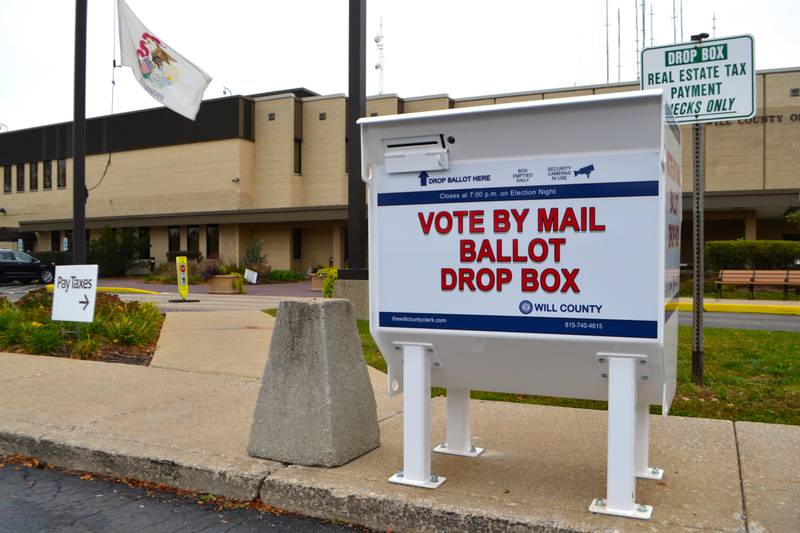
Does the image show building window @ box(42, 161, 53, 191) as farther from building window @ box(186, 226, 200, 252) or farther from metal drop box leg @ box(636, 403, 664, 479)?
metal drop box leg @ box(636, 403, 664, 479)

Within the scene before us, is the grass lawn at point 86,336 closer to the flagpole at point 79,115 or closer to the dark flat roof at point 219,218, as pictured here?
the flagpole at point 79,115

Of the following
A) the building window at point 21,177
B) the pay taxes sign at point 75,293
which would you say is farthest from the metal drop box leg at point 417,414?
the building window at point 21,177

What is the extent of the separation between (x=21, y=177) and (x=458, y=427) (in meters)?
54.1

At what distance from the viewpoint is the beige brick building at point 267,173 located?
32719mm

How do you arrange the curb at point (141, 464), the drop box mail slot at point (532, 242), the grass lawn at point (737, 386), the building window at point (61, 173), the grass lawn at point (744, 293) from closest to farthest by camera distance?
the drop box mail slot at point (532, 242) → the curb at point (141, 464) → the grass lawn at point (737, 386) → the grass lawn at point (744, 293) → the building window at point (61, 173)

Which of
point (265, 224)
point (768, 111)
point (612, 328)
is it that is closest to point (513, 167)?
point (612, 328)

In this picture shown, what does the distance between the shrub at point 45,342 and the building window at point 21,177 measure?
46378mm

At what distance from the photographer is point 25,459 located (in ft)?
17.9

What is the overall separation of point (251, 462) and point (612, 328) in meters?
Answer: 2.46

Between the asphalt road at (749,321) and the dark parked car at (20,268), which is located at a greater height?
the dark parked car at (20,268)

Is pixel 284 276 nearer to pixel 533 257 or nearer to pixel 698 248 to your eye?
pixel 698 248

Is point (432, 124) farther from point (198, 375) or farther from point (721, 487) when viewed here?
point (198, 375)

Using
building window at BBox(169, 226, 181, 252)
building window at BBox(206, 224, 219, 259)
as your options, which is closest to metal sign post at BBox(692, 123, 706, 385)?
building window at BBox(206, 224, 219, 259)

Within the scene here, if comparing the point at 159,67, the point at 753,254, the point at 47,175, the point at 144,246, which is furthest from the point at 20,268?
the point at 753,254
